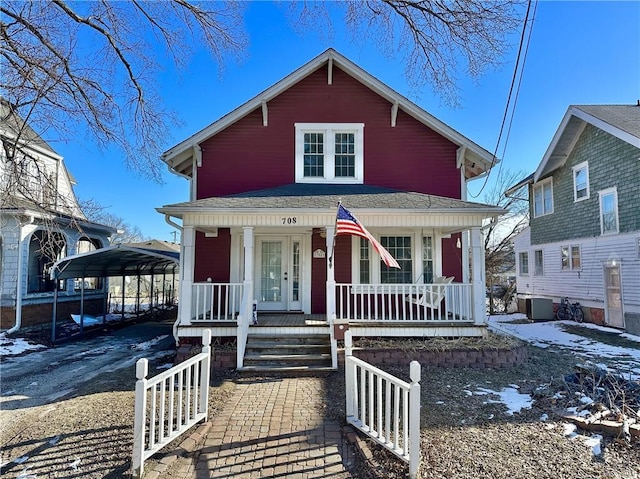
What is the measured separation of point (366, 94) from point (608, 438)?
9.03 meters

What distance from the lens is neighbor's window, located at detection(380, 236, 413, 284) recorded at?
9.72m

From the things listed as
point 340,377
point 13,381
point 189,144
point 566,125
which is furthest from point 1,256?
point 566,125

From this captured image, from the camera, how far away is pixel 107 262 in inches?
476

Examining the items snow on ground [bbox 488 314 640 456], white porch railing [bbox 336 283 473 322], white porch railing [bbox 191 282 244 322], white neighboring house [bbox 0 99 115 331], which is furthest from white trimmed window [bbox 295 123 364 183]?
snow on ground [bbox 488 314 640 456]

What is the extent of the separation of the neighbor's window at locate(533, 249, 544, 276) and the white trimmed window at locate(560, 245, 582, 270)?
5.34 feet

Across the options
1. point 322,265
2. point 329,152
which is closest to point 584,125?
point 329,152

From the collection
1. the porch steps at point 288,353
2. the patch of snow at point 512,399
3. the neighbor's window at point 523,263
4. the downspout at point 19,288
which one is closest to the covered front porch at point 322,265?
the porch steps at point 288,353

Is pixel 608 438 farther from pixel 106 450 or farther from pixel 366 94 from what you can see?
pixel 366 94

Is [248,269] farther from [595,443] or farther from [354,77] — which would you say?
[354,77]

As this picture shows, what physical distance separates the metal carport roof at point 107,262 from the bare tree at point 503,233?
1732 centimetres

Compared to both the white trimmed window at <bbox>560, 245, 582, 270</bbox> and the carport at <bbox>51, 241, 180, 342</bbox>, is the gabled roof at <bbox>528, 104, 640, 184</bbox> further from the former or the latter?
the carport at <bbox>51, 241, 180, 342</bbox>

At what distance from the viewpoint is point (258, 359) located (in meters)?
7.02

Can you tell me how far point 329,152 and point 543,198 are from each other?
11.7m

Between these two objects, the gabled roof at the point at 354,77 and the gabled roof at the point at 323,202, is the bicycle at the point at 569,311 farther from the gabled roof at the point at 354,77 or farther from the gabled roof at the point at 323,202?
the gabled roof at the point at 323,202
